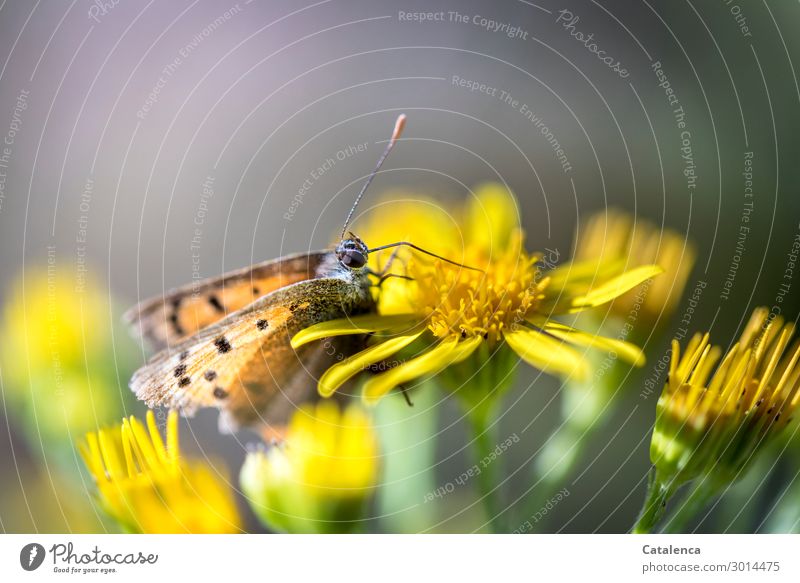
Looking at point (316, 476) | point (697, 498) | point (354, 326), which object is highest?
point (354, 326)

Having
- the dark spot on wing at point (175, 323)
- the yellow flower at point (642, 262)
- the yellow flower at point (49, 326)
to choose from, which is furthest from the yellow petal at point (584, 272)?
the yellow flower at point (49, 326)

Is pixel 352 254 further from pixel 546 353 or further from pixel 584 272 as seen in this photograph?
pixel 584 272

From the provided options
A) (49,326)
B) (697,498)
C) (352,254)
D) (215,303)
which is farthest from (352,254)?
(49,326)

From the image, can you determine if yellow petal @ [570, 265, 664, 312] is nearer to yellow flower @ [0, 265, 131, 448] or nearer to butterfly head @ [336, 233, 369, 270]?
butterfly head @ [336, 233, 369, 270]

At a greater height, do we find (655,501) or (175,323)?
(175,323)

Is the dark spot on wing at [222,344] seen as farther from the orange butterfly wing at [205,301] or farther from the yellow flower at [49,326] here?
the yellow flower at [49,326]

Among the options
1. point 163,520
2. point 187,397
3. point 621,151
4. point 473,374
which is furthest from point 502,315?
point 621,151

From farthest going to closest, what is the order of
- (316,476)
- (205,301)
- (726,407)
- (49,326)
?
(49,326), (205,301), (316,476), (726,407)

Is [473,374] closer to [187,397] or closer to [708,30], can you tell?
[187,397]
